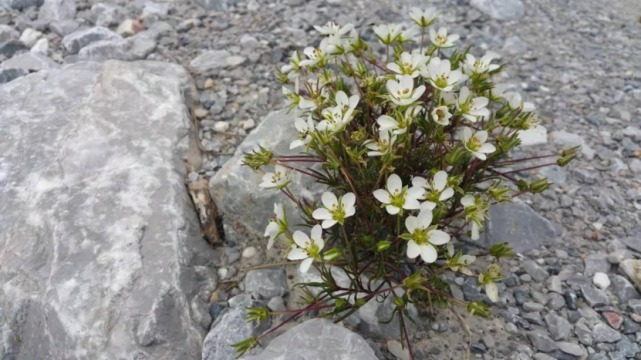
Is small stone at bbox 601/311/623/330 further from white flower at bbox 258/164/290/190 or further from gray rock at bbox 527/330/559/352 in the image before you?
white flower at bbox 258/164/290/190

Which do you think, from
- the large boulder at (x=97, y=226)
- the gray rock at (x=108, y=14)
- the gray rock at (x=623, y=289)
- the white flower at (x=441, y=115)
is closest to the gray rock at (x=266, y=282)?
the large boulder at (x=97, y=226)

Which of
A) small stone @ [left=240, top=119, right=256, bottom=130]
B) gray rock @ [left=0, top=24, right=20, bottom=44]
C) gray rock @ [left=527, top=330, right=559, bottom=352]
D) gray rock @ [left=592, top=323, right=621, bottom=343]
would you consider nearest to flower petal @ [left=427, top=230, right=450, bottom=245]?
gray rock @ [left=527, top=330, right=559, bottom=352]

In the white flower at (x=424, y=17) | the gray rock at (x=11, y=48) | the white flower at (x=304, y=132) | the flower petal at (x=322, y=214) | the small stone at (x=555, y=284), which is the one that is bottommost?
the gray rock at (x=11, y=48)

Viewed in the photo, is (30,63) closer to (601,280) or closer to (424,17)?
(424,17)

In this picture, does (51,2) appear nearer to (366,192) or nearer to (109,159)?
(109,159)

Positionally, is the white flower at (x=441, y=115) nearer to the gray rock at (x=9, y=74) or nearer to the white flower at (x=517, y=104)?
the white flower at (x=517, y=104)
